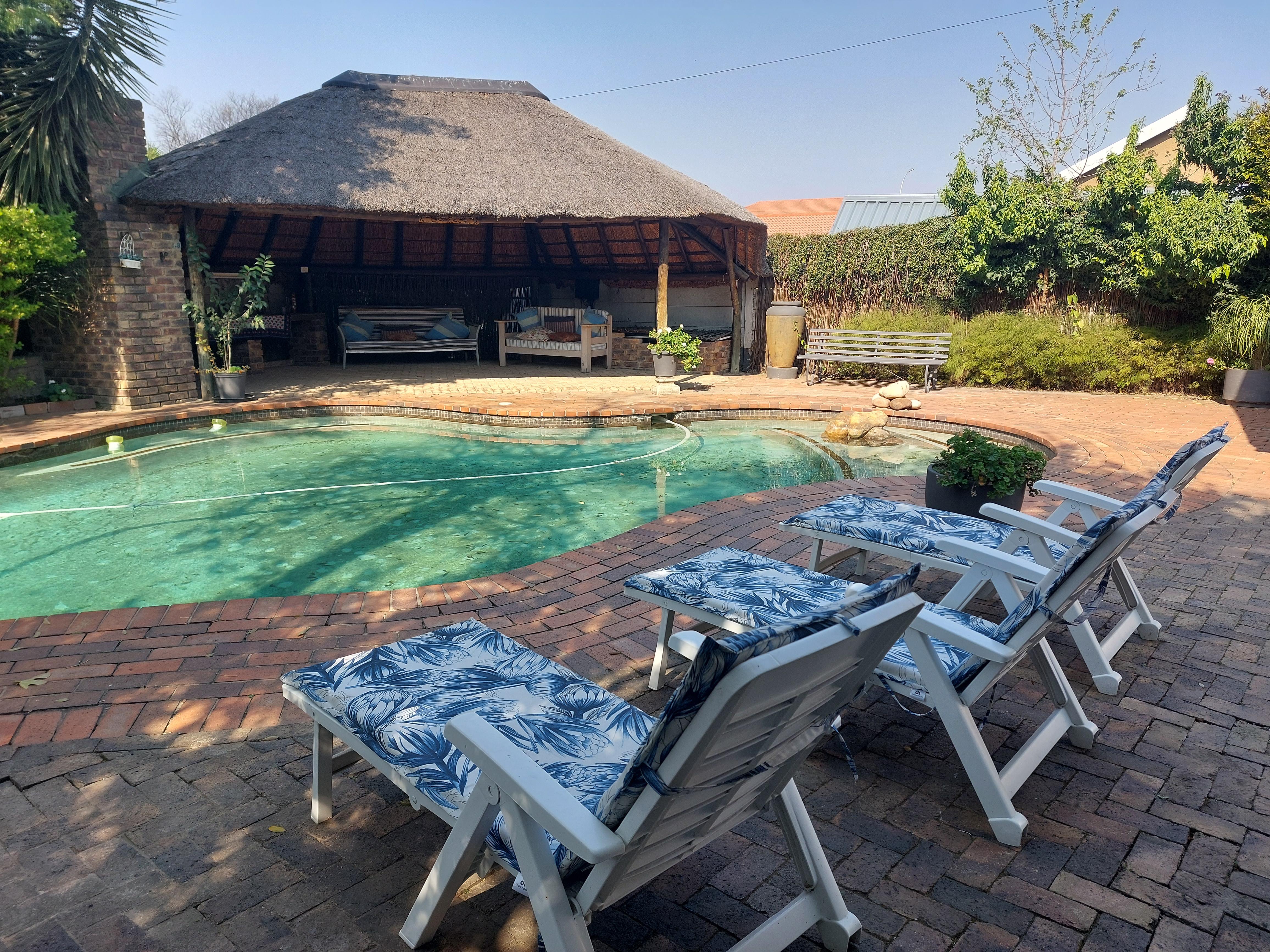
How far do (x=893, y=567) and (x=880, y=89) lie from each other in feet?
80.9

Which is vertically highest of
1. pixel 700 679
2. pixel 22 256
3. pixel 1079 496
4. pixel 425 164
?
pixel 425 164

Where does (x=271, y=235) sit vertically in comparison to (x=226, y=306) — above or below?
above

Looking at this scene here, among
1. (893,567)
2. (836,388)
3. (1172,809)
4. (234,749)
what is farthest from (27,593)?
(836,388)

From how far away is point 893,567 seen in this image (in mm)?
4281

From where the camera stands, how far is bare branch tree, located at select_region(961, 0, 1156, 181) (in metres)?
17.3

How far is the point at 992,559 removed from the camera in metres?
2.63

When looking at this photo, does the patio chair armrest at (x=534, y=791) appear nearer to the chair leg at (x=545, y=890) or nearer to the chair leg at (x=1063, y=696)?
the chair leg at (x=545, y=890)

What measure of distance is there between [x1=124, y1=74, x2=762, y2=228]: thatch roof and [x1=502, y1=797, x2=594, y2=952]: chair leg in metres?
9.31

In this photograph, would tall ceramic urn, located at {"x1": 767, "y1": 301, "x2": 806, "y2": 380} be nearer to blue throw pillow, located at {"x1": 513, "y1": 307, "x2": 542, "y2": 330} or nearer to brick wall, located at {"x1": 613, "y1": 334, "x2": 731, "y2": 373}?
brick wall, located at {"x1": 613, "y1": 334, "x2": 731, "y2": 373}

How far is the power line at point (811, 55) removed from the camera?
709 inches

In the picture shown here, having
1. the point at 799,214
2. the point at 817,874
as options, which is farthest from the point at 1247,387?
the point at 799,214

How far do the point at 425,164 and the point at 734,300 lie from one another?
5.33 meters

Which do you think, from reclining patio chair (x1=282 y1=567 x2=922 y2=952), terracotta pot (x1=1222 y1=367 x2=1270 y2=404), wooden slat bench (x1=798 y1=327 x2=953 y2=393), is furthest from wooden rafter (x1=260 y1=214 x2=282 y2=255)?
terracotta pot (x1=1222 y1=367 x2=1270 y2=404)

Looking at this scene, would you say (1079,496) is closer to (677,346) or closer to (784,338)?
(677,346)
